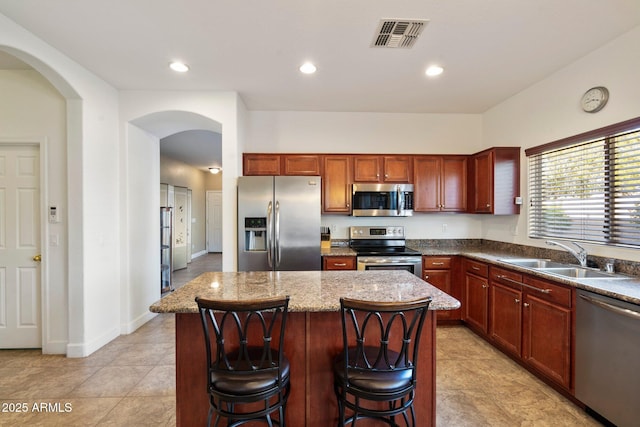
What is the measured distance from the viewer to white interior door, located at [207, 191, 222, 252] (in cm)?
985

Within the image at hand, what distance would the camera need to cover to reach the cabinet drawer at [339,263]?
3512mm

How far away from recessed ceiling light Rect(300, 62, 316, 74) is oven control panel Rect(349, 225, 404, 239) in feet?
6.94

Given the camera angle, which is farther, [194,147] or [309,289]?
[194,147]

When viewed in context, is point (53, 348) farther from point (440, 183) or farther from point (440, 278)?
point (440, 183)

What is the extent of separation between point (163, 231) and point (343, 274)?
168 inches

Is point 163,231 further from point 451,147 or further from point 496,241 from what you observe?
point 496,241

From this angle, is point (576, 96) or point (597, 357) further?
point (576, 96)

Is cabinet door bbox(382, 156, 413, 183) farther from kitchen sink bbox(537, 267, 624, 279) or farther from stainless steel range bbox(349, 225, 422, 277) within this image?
kitchen sink bbox(537, 267, 624, 279)

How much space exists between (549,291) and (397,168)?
7.27ft

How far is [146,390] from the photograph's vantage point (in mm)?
2311

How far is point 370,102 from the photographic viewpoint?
12.4 feet

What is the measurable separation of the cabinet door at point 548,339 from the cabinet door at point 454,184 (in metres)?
1.69

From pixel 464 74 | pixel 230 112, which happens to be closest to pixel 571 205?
pixel 464 74

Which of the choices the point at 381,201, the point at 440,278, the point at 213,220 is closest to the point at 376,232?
the point at 381,201
